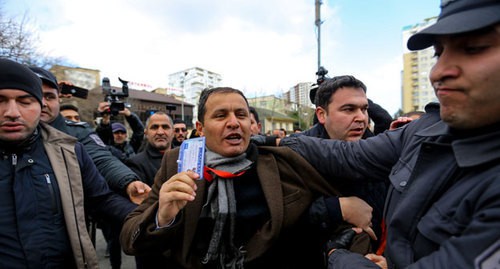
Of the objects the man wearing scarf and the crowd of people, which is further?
the man wearing scarf

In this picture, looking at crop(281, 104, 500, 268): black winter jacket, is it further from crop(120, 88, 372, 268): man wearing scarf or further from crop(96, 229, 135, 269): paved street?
crop(96, 229, 135, 269): paved street

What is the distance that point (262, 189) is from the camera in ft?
5.90

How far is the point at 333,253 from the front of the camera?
1.49m

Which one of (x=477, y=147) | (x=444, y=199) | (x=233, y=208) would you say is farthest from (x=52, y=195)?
(x=477, y=147)

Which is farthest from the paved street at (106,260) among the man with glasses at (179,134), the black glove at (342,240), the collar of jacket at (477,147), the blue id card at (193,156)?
the collar of jacket at (477,147)

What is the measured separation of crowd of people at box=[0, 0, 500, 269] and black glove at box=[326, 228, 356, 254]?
11 millimetres

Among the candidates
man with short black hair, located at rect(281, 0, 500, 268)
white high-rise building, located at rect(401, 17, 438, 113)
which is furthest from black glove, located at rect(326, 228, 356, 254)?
white high-rise building, located at rect(401, 17, 438, 113)

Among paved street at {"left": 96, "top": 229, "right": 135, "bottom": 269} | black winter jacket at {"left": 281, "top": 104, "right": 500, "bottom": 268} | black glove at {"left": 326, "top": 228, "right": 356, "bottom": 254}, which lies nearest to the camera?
black winter jacket at {"left": 281, "top": 104, "right": 500, "bottom": 268}

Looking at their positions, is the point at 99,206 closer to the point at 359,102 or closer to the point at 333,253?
the point at 333,253

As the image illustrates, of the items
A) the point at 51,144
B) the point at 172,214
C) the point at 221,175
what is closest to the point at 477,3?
the point at 221,175

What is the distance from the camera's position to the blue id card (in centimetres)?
148

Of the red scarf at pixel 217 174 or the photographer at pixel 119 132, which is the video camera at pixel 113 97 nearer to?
the photographer at pixel 119 132

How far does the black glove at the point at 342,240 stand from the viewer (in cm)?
161

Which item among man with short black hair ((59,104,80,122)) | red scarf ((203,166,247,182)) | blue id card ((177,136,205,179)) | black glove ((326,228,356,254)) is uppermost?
man with short black hair ((59,104,80,122))
